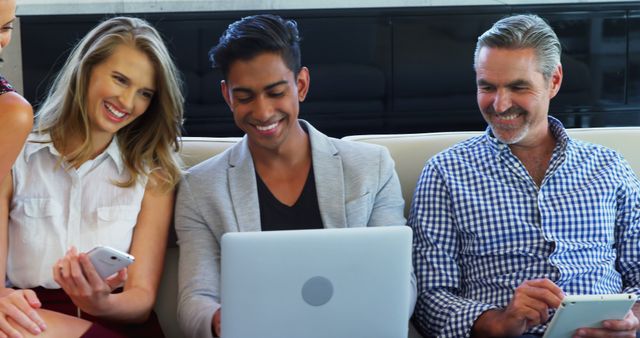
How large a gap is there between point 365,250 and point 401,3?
128 inches

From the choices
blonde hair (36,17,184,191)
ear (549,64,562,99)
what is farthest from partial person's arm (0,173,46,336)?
ear (549,64,562,99)

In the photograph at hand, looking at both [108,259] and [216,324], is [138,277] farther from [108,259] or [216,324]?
[108,259]

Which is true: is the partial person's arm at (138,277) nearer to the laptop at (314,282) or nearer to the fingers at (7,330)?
the fingers at (7,330)

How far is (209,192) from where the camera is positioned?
224cm

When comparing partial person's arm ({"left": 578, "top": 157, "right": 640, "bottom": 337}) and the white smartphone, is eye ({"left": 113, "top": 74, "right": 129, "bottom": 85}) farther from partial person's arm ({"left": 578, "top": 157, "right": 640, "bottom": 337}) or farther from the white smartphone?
partial person's arm ({"left": 578, "top": 157, "right": 640, "bottom": 337})

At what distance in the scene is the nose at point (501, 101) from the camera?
2.33 m

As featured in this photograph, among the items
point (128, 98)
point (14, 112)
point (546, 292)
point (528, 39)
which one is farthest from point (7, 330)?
point (528, 39)

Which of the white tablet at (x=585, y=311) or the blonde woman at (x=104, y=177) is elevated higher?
the blonde woman at (x=104, y=177)

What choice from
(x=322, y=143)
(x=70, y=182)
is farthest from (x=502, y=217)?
(x=70, y=182)

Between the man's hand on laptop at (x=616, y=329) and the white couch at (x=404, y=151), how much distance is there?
63 centimetres

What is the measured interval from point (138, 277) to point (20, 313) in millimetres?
313

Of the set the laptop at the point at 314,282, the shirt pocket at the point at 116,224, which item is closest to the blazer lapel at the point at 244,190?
the shirt pocket at the point at 116,224

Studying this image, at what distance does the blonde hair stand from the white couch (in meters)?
0.15

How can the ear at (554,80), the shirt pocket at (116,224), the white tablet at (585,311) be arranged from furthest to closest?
1. the ear at (554,80)
2. the shirt pocket at (116,224)
3. the white tablet at (585,311)
